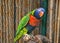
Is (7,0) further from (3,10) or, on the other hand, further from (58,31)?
(58,31)

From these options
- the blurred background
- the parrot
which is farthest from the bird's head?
the blurred background

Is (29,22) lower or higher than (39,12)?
lower

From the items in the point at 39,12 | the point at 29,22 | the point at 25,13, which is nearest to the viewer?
the point at 39,12

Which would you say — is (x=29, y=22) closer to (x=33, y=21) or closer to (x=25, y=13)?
(x=33, y=21)

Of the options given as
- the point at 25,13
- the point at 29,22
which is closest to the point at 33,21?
the point at 29,22

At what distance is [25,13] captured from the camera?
279 cm

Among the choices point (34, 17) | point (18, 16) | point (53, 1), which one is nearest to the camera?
point (34, 17)

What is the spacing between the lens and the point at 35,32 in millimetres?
2793

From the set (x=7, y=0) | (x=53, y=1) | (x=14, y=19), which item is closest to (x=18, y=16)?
(x=14, y=19)

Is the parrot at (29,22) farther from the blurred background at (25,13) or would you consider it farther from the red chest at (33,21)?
the blurred background at (25,13)

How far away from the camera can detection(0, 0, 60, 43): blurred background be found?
264 centimetres

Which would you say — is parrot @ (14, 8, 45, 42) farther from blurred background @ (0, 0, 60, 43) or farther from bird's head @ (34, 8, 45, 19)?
blurred background @ (0, 0, 60, 43)

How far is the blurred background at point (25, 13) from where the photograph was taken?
264 centimetres

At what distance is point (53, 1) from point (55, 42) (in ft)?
1.57
